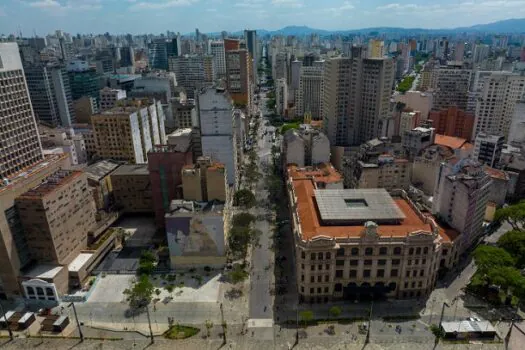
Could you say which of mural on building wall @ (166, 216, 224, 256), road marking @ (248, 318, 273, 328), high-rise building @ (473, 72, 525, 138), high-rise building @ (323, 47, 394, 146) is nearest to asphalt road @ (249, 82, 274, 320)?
road marking @ (248, 318, 273, 328)

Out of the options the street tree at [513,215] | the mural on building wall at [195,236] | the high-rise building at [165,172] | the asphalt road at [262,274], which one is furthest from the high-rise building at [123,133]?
the street tree at [513,215]

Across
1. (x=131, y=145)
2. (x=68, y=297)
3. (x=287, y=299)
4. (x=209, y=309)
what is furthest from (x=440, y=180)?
(x=131, y=145)

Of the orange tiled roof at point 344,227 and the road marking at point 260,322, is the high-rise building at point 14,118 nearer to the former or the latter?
the road marking at point 260,322

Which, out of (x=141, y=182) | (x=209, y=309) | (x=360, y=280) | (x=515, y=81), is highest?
(x=515, y=81)

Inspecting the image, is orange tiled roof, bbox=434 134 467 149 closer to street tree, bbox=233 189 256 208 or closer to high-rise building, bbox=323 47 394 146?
high-rise building, bbox=323 47 394 146

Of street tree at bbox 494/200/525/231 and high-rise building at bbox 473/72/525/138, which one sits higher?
high-rise building at bbox 473/72/525/138

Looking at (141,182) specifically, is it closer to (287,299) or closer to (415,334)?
(287,299)
